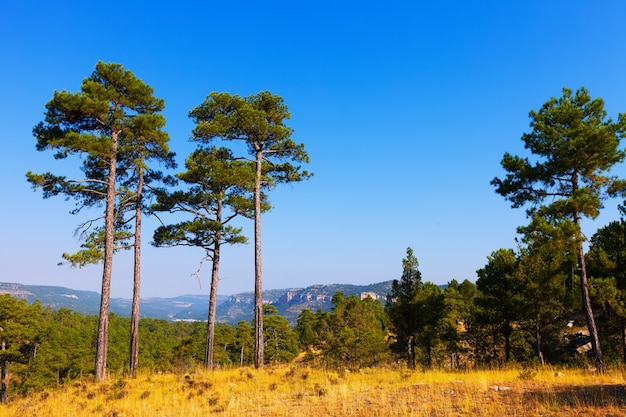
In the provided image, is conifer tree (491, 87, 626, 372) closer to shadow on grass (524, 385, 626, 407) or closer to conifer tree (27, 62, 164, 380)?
shadow on grass (524, 385, 626, 407)

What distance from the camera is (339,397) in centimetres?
896

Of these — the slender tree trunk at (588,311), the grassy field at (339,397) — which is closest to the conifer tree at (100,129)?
the grassy field at (339,397)

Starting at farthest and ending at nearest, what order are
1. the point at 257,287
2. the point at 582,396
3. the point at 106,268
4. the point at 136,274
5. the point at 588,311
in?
the point at 136,274, the point at 257,287, the point at 106,268, the point at 588,311, the point at 582,396

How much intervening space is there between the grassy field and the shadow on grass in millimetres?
18

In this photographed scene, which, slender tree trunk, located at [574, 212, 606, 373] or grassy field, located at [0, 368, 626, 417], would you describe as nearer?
grassy field, located at [0, 368, 626, 417]

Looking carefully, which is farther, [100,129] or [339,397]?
[100,129]

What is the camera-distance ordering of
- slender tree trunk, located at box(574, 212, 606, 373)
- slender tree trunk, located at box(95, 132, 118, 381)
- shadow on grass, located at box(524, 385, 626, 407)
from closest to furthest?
shadow on grass, located at box(524, 385, 626, 407) → slender tree trunk, located at box(574, 212, 606, 373) → slender tree trunk, located at box(95, 132, 118, 381)

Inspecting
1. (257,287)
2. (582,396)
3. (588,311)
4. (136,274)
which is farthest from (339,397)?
(136,274)

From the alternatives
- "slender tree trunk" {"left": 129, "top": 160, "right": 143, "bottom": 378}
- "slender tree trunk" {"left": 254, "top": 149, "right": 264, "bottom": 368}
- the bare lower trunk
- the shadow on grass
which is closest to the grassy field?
the shadow on grass

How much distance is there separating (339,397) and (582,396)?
5.37 m

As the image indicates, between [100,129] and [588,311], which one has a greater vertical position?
[100,129]

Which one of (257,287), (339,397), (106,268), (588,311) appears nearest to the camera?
(339,397)

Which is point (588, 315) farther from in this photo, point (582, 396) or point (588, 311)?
point (582, 396)

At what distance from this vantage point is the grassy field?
724 cm
